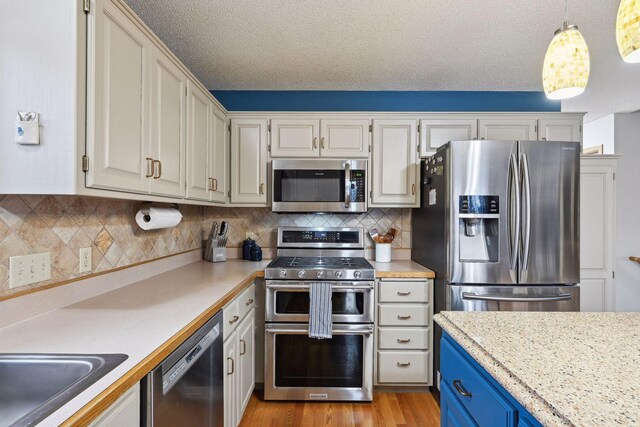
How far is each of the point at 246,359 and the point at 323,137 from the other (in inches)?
68.6

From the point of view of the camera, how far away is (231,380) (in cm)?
167

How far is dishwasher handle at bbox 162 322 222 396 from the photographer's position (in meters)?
0.98

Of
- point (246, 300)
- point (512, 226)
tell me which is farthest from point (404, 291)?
point (246, 300)

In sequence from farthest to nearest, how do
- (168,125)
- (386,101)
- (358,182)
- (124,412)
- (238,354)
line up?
1. (386,101)
2. (358,182)
3. (238,354)
4. (168,125)
5. (124,412)

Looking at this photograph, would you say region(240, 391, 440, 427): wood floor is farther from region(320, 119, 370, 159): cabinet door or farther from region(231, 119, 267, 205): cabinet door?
region(320, 119, 370, 159): cabinet door

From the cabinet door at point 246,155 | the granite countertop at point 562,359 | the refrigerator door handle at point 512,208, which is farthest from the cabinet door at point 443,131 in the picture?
the granite countertop at point 562,359

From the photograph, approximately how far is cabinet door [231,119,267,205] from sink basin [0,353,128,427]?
5.99 ft

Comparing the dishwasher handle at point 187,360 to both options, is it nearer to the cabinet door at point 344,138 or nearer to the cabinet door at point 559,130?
the cabinet door at point 344,138

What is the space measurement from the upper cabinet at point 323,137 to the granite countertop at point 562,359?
5.52 ft

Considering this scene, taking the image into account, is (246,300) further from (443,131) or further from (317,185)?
(443,131)

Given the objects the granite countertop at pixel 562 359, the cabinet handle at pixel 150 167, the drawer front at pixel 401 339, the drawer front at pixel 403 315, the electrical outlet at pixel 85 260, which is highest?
the cabinet handle at pixel 150 167

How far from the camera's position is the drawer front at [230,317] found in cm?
156

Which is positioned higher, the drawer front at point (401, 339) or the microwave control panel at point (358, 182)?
the microwave control panel at point (358, 182)

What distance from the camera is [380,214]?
2.87m
